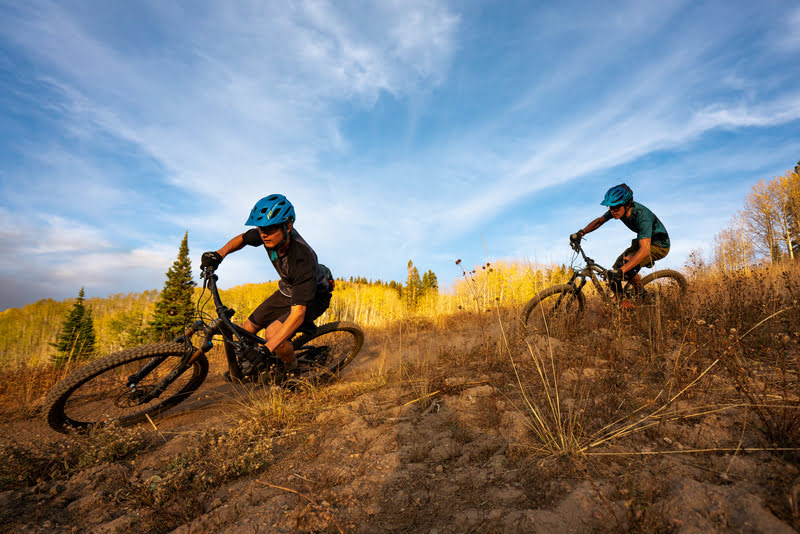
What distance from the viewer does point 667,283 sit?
7.09m

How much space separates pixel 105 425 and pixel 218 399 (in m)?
1.76

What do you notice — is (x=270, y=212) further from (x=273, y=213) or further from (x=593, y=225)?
(x=593, y=225)

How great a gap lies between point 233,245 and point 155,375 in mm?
1759

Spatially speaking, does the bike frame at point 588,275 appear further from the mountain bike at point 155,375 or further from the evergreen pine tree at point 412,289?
the evergreen pine tree at point 412,289

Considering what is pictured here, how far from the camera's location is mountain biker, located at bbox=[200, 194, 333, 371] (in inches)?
169

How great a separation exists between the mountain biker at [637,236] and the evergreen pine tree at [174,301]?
19.6 m

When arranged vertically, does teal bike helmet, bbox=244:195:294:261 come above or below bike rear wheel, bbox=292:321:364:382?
above

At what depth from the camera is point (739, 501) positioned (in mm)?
1685

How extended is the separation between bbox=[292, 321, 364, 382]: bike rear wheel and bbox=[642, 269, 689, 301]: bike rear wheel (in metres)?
5.20

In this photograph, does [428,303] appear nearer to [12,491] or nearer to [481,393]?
[481,393]

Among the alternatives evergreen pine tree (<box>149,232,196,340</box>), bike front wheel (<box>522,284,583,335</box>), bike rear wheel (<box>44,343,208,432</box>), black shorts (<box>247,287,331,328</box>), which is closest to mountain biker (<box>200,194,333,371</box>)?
black shorts (<box>247,287,331,328</box>)

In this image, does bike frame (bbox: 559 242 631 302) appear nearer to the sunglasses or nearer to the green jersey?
the green jersey

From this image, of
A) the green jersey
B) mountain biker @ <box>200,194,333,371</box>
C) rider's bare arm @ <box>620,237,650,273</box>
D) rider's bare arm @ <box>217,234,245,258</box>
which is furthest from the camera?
the green jersey

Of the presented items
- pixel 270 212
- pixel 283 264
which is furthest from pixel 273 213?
pixel 283 264
